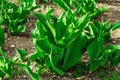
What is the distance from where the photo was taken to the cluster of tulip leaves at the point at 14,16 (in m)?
3.75

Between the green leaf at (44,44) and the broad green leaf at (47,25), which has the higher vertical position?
the broad green leaf at (47,25)

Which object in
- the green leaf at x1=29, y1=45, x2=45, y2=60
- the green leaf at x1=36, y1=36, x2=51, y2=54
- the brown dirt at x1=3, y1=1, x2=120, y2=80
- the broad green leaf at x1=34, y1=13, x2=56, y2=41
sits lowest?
the brown dirt at x1=3, y1=1, x2=120, y2=80

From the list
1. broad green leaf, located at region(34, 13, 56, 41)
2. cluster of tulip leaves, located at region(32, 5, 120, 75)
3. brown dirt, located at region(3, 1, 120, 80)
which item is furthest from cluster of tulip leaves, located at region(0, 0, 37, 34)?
broad green leaf, located at region(34, 13, 56, 41)

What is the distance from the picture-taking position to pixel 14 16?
3.90 meters

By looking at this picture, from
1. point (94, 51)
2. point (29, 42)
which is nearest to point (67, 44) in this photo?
point (94, 51)

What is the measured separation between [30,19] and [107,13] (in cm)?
113

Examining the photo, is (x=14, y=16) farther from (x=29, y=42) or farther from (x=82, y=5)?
(x=82, y=5)

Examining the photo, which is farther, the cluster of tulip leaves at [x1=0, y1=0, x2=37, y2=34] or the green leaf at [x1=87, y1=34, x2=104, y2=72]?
the cluster of tulip leaves at [x1=0, y1=0, x2=37, y2=34]

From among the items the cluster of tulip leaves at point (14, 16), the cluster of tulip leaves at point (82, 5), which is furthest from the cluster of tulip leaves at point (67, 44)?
the cluster of tulip leaves at point (82, 5)

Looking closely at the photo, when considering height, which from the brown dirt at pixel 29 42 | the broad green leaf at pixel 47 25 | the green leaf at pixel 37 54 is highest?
the broad green leaf at pixel 47 25

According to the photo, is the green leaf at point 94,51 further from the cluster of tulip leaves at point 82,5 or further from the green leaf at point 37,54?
the cluster of tulip leaves at point 82,5

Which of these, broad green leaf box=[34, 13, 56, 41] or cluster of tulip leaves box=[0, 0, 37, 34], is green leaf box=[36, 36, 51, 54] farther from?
cluster of tulip leaves box=[0, 0, 37, 34]

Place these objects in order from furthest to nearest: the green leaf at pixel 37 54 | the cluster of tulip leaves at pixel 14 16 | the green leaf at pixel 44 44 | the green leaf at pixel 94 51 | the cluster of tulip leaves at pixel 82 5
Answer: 1. the cluster of tulip leaves at pixel 82 5
2. the cluster of tulip leaves at pixel 14 16
3. the green leaf at pixel 94 51
4. the green leaf at pixel 37 54
5. the green leaf at pixel 44 44

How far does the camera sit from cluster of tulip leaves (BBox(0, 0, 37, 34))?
12.3 feet
